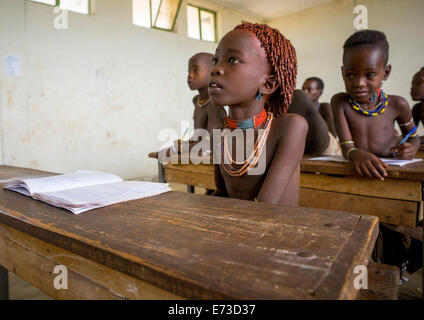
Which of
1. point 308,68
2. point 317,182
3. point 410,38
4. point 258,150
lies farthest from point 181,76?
point 258,150

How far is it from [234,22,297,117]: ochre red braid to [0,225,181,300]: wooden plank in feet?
2.76

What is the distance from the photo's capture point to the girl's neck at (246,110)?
113 cm

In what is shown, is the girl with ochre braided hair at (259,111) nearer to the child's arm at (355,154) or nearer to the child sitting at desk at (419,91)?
the child's arm at (355,154)

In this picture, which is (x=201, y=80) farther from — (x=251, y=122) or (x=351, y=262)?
(x=351, y=262)

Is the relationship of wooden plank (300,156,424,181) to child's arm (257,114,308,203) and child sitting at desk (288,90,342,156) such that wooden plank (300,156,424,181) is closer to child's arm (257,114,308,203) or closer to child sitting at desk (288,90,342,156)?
child's arm (257,114,308,203)

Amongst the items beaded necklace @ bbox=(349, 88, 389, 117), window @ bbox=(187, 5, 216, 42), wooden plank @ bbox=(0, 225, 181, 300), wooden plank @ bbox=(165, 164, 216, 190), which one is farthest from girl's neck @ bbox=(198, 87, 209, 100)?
window @ bbox=(187, 5, 216, 42)

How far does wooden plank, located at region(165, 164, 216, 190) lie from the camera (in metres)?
2.16

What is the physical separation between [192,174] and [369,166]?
3.99 feet

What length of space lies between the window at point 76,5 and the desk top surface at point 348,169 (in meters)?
4.70

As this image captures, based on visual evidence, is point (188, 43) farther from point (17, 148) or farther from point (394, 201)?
point (394, 201)

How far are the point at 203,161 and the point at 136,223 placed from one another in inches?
58.2

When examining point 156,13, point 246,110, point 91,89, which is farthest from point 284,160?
point 156,13

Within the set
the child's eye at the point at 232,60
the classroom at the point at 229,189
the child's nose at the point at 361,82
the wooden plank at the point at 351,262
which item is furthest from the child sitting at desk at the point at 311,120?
the wooden plank at the point at 351,262

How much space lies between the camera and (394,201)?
4.74ft
